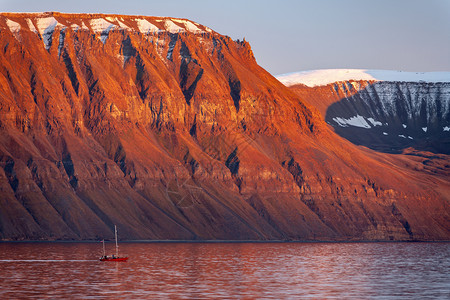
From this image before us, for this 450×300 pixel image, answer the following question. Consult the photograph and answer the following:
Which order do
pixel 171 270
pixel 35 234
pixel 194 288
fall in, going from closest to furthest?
pixel 194 288 → pixel 171 270 → pixel 35 234

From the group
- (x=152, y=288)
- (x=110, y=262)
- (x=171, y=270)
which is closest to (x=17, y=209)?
(x=110, y=262)

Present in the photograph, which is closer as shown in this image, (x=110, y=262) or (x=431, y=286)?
(x=431, y=286)

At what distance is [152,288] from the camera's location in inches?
3504

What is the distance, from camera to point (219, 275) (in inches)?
4134

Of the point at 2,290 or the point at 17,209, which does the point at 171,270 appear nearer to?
the point at 2,290

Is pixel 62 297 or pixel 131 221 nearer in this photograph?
pixel 62 297

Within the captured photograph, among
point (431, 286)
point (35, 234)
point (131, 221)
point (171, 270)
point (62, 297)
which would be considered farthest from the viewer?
point (131, 221)

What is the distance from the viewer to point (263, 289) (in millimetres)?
89938

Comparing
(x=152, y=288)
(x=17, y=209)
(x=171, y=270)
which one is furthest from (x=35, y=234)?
(x=152, y=288)

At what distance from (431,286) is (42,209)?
11294cm

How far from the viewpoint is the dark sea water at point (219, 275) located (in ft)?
280

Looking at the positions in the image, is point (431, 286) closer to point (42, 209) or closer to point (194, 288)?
point (194, 288)

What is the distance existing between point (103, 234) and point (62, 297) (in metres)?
112

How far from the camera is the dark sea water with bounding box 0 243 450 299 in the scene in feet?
280
